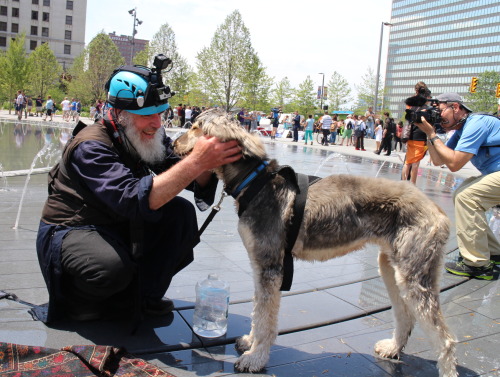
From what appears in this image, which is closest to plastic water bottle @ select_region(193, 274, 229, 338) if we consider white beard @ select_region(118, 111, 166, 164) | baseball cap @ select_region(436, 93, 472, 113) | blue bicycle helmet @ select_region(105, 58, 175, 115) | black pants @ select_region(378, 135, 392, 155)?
white beard @ select_region(118, 111, 166, 164)

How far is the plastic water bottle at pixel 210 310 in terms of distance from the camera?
3795 millimetres

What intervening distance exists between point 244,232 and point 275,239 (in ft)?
0.75

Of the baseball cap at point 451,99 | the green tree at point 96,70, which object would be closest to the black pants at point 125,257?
the baseball cap at point 451,99

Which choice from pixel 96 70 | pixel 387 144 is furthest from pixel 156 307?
pixel 96 70

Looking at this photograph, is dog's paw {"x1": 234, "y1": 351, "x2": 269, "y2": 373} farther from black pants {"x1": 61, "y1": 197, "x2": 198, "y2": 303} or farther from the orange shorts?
the orange shorts

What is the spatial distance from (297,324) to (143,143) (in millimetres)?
2079

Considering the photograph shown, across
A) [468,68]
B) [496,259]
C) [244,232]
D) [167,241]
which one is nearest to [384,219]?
[244,232]

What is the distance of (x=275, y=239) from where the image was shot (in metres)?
3.18

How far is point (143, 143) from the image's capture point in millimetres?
3799

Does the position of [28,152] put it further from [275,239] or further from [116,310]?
[275,239]

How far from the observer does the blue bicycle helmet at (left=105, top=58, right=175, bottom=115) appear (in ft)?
11.7

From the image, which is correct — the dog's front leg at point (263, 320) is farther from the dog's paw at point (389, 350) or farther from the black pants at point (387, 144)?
the black pants at point (387, 144)

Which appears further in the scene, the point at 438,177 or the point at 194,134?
the point at 438,177

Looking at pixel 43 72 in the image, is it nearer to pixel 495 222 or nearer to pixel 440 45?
pixel 495 222
